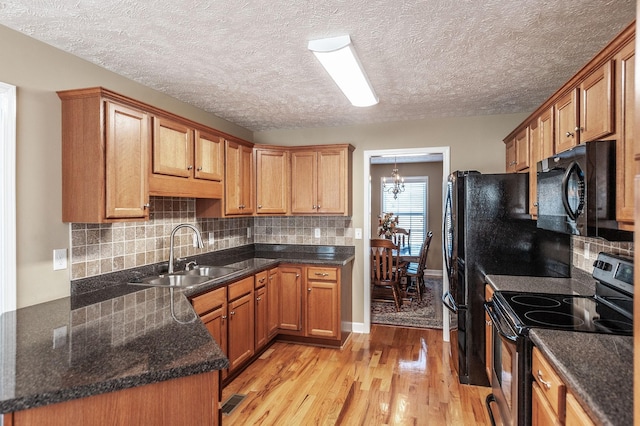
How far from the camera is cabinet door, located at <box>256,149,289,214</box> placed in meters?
3.85

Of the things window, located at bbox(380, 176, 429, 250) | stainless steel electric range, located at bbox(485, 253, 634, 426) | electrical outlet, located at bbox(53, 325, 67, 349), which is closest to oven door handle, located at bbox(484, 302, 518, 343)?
stainless steel electric range, located at bbox(485, 253, 634, 426)

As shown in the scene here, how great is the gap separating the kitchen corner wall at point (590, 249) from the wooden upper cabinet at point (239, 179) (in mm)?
2816

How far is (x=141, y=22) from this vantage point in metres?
1.82

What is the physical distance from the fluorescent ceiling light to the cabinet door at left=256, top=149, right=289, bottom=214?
1400 mm

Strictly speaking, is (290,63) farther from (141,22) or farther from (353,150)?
(353,150)

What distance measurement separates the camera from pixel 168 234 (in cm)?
305

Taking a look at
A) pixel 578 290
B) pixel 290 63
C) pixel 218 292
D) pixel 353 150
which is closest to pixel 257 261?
pixel 218 292

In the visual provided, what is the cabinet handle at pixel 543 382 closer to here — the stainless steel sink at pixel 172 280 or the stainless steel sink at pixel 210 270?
the stainless steel sink at pixel 172 280

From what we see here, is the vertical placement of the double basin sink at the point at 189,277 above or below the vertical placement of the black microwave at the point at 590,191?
below

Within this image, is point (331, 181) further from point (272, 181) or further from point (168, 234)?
point (168, 234)

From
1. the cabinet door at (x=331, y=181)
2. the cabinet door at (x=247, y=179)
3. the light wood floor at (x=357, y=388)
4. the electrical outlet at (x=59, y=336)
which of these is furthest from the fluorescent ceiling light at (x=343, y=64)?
the light wood floor at (x=357, y=388)

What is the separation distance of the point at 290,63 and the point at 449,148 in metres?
2.15

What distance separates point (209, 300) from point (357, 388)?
1.35 metres

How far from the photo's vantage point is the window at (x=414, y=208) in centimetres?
738
